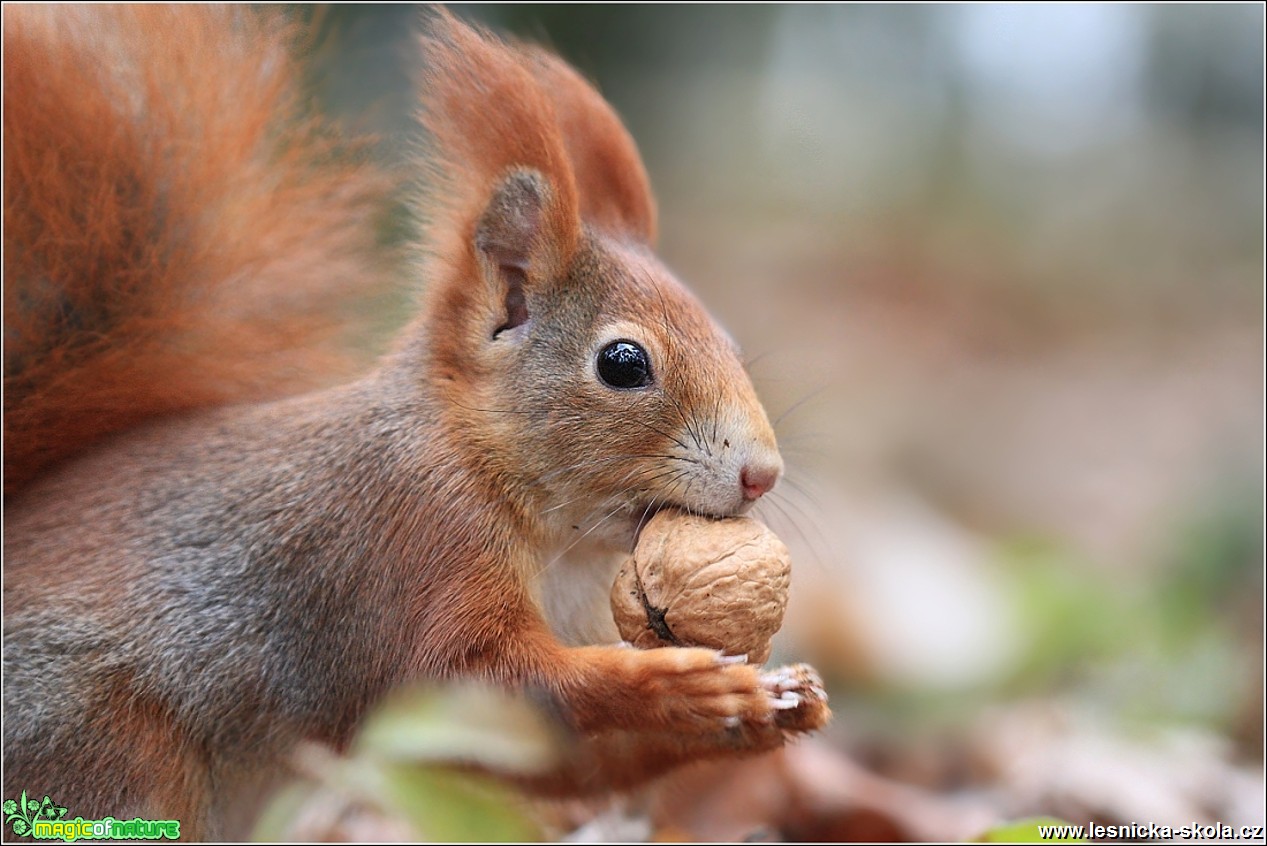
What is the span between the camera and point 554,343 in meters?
1.56

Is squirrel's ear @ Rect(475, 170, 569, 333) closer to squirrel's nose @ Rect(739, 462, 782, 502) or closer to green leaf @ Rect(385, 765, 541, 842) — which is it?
squirrel's nose @ Rect(739, 462, 782, 502)

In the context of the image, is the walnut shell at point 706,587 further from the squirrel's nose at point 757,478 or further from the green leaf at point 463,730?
the green leaf at point 463,730

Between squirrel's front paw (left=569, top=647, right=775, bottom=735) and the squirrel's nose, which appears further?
the squirrel's nose

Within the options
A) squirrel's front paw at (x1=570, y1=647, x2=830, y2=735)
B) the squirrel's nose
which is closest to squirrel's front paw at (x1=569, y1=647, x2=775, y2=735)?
squirrel's front paw at (x1=570, y1=647, x2=830, y2=735)

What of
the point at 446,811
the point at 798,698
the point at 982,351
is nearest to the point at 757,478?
the point at 798,698

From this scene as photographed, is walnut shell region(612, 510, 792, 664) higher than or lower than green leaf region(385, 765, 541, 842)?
higher

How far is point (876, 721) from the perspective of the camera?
9.04ft

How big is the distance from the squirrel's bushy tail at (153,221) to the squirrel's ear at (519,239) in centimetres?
53

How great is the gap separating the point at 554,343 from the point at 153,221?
2.45 feet

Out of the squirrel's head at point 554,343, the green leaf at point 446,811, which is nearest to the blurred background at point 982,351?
the squirrel's head at point 554,343

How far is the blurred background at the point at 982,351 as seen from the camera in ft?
8.25

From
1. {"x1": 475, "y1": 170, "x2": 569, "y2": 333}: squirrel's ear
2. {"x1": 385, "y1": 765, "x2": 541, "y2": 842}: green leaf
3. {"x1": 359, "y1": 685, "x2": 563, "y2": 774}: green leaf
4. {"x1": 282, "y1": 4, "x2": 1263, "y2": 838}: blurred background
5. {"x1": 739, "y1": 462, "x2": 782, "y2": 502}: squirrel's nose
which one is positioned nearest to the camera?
{"x1": 385, "y1": 765, "x2": 541, "y2": 842}: green leaf

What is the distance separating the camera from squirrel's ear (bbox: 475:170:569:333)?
1549 millimetres

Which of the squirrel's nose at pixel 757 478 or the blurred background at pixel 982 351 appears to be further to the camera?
the blurred background at pixel 982 351
